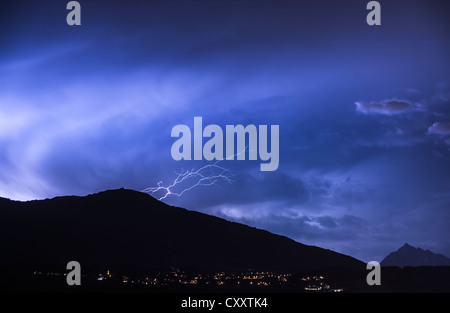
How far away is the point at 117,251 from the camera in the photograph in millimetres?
186125

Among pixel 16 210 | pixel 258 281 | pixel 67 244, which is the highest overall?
pixel 16 210

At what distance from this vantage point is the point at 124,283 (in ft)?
401

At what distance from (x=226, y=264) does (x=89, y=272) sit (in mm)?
67479

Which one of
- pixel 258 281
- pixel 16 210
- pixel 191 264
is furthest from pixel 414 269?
pixel 16 210

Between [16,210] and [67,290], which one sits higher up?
[16,210]

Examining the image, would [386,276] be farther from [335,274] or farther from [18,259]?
[18,259]

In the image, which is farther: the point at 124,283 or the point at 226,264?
the point at 226,264
